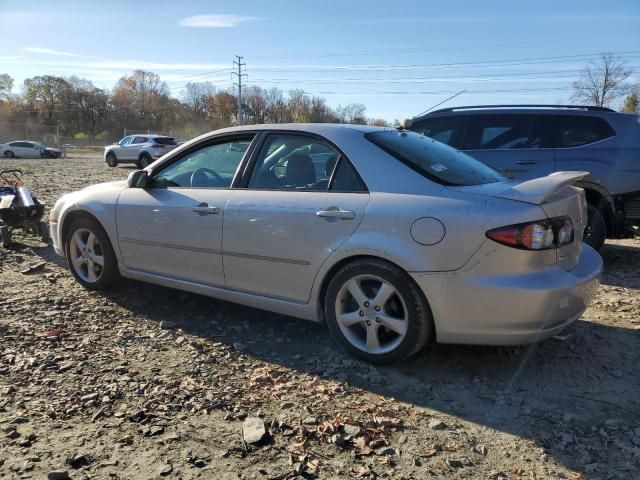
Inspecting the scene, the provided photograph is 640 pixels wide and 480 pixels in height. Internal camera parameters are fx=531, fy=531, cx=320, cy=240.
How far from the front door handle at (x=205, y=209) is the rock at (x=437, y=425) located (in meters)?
2.10

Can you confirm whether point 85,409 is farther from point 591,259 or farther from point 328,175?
point 591,259

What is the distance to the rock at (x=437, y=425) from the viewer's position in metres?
2.78

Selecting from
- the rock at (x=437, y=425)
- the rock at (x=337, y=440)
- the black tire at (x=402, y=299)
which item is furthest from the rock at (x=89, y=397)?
the rock at (x=437, y=425)

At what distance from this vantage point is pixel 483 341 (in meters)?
3.15

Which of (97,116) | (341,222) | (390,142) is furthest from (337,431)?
(97,116)

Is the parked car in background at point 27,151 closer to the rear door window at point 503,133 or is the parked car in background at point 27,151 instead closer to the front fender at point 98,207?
the front fender at point 98,207

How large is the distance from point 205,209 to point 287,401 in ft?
5.37

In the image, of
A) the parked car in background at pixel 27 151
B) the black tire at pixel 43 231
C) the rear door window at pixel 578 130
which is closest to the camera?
the rear door window at pixel 578 130

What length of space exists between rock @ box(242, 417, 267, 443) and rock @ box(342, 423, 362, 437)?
1.36 feet

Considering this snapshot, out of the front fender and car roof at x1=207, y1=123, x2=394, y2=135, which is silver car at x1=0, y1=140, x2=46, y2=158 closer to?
the front fender

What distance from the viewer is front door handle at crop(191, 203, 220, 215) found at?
155 inches

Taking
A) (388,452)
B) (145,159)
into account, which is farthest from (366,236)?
(145,159)

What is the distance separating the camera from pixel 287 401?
3.04 meters

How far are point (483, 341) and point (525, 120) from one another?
417 centimetres
